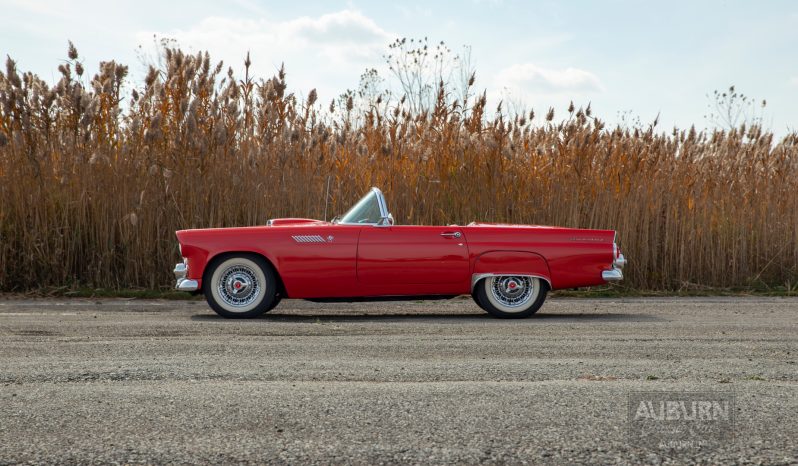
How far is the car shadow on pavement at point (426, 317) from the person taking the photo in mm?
7777

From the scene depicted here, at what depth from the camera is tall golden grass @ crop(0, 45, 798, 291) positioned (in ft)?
33.1

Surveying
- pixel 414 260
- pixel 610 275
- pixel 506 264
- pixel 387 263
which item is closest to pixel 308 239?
pixel 387 263

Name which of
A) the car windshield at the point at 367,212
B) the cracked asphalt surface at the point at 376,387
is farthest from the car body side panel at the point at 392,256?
the cracked asphalt surface at the point at 376,387

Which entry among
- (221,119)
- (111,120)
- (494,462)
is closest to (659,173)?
(221,119)

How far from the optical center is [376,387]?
4.52 m

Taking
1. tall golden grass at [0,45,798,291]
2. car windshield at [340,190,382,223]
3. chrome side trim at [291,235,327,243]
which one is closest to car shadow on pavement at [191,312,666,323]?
chrome side trim at [291,235,327,243]

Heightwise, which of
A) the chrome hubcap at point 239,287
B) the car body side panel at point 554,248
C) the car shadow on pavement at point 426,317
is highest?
the car body side panel at point 554,248

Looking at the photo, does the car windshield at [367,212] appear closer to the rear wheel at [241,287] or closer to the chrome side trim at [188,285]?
the rear wheel at [241,287]

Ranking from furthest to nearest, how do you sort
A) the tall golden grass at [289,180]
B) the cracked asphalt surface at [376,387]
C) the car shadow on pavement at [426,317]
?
the tall golden grass at [289,180] → the car shadow on pavement at [426,317] → the cracked asphalt surface at [376,387]

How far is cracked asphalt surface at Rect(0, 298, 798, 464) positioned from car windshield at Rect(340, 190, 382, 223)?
0.96m

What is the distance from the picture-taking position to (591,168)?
11.1 m

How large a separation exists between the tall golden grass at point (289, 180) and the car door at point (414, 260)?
9.01 ft

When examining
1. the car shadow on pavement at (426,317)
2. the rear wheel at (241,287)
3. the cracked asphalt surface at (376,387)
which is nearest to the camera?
the cracked asphalt surface at (376,387)

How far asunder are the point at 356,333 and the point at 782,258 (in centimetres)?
652
